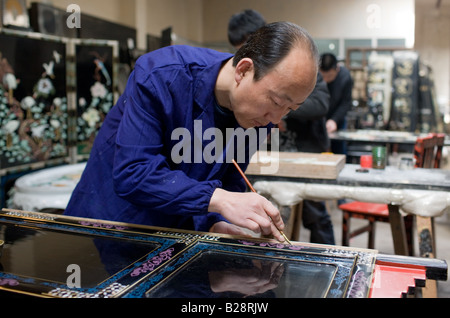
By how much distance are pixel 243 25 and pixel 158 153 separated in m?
1.47

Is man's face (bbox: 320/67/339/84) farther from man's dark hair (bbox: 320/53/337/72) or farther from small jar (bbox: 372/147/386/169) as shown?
small jar (bbox: 372/147/386/169)

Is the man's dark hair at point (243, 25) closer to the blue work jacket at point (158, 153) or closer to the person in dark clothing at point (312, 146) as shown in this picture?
the person in dark clothing at point (312, 146)

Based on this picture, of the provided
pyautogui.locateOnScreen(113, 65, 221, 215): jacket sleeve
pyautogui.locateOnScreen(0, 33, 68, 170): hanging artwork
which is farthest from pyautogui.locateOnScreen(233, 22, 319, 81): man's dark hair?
pyautogui.locateOnScreen(0, 33, 68, 170): hanging artwork

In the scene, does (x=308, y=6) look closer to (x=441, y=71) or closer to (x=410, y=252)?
(x=441, y=71)

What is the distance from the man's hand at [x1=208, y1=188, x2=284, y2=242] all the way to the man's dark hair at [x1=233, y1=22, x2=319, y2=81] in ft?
1.01

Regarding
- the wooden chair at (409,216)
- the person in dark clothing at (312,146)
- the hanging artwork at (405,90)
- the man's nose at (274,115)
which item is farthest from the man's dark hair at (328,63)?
the hanging artwork at (405,90)

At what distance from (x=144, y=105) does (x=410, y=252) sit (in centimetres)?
229

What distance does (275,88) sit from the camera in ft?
3.73

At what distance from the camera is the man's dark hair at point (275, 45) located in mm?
1121

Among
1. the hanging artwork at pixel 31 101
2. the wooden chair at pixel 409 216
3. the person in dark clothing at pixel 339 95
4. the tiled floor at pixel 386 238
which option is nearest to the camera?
Answer: the wooden chair at pixel 409 216

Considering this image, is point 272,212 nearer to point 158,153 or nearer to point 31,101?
point 158,153

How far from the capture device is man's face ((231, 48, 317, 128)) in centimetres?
112

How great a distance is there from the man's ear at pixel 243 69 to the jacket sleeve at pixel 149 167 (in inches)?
7.8

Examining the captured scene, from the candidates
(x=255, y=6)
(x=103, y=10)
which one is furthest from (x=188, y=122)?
(x=255, y=6)
